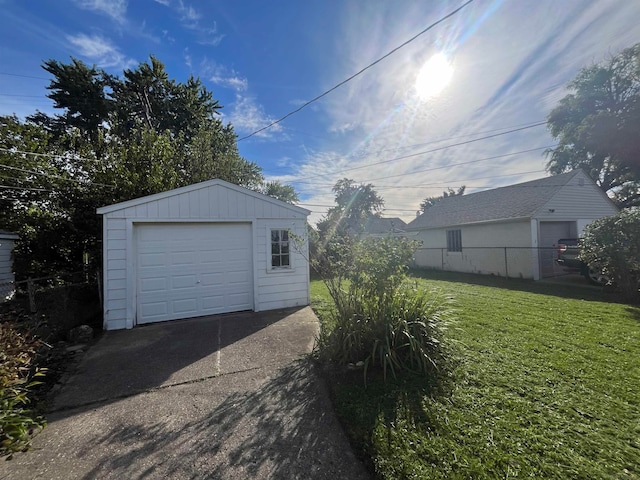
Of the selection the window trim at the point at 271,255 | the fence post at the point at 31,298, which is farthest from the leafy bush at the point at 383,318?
the fence post at the point at 31,298

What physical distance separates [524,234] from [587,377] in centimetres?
963

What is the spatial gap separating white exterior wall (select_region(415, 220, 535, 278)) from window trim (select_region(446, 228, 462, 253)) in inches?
6.1

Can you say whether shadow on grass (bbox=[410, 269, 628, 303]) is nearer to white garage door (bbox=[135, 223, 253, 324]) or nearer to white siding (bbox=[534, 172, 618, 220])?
white siding (bbox=[534, 172, 618, 220])

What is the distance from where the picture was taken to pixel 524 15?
4.88 meters

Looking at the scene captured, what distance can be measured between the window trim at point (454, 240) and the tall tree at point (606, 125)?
14302 millimetres

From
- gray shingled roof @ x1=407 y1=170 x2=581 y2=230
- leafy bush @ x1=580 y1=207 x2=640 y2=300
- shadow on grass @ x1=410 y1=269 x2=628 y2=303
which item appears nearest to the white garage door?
shadow on grass @ x1=410 y1=269 x2=628 y2=303

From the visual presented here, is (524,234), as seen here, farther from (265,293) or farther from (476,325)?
(265,293)

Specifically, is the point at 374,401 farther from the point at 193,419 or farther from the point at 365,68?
the point at 365,68

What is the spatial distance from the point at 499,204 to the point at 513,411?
1316cm

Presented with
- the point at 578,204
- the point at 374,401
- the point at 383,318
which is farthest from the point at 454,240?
the point at 374,401

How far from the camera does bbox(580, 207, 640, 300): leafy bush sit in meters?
6.61

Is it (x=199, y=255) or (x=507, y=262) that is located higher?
(x=199, y=255)

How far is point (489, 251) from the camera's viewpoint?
1212 cm

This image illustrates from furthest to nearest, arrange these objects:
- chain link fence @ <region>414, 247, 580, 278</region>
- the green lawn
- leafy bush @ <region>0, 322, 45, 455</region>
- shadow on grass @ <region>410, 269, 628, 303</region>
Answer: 1. chain link fence @ <region>414, 247, 580, 278</region>
2. shadow on grass @ <region>410, 269, 628, 303</region>
3. leafy bush @ <region>0, 322, 45, 455</region>
4. the green lawn
